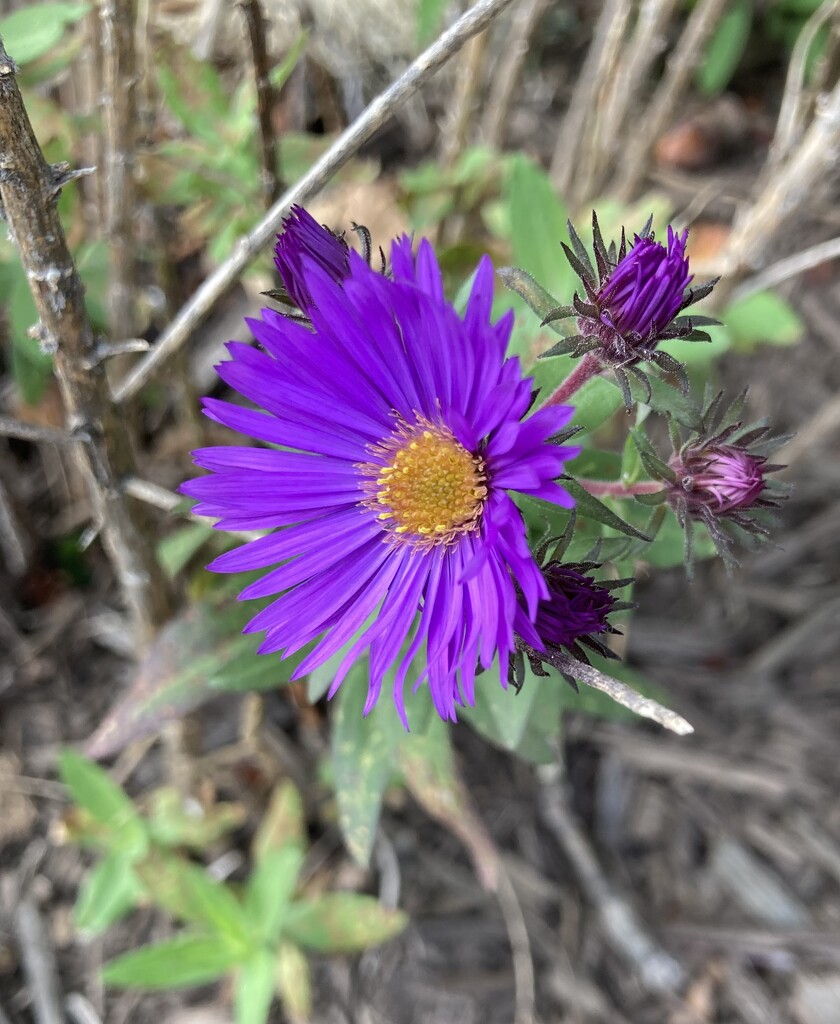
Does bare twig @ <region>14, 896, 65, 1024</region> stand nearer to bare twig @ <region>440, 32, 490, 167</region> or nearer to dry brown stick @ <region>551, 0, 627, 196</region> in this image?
bare twig @ <region>440, 32, 490, 167</region>

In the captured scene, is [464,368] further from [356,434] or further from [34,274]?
[34,274]

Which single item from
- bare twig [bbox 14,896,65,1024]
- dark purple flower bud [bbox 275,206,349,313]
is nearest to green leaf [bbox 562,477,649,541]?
dark purple flower bud [bbox 275,206,349,313]

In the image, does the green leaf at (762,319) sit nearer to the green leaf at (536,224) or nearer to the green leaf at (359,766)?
the green leaf at (536,224)

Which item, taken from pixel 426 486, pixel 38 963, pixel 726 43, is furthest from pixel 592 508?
pixel 726 43

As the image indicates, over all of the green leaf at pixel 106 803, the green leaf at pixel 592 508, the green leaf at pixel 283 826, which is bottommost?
the green leaf at pixel 283 826

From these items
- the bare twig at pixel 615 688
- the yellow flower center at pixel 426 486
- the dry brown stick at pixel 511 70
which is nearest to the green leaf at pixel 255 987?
the yellow flower center at pixel 426 486

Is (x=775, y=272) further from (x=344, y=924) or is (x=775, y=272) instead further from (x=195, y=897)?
(x=195, y=897)
